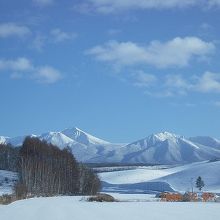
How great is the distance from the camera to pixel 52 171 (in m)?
114

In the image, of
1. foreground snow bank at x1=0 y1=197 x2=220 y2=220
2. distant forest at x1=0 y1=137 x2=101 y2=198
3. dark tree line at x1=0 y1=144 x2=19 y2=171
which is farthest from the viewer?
dark tree line at x1=0 y1=144 x2=19 y2=171

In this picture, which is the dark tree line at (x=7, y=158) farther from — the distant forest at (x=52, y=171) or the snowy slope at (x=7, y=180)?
the distant forest at (x=52, y=171)

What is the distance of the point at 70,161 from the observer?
122875 millimetres

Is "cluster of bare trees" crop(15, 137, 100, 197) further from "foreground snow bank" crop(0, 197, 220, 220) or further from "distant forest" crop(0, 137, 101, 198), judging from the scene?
"foreground snow bank" crop(0, 197, 220, 220)

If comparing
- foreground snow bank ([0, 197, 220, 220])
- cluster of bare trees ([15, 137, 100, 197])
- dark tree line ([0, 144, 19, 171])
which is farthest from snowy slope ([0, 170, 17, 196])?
foreground snow bank ([0, 197, 220, 220])

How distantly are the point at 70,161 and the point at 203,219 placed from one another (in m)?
95.2

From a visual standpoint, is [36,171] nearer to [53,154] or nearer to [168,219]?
[53,154]

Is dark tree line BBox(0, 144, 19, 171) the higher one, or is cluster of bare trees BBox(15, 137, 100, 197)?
dark tree line BBox(0, 144, 19, 171)

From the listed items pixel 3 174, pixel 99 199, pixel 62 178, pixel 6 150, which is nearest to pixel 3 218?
pixel 99 199

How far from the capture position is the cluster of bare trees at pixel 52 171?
4171 inches

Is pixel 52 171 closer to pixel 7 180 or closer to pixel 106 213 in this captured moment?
pixel 7 180

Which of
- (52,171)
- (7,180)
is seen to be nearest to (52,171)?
(52,171)

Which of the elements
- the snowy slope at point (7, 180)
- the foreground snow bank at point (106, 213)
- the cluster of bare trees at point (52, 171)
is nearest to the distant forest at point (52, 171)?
the cluster of bare trees at point (52, 171)

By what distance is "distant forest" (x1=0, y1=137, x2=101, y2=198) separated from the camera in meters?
106
